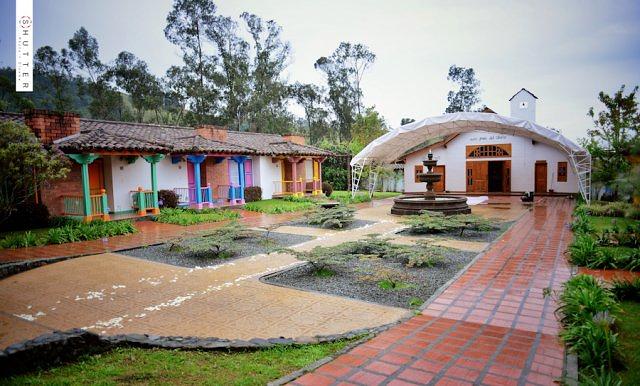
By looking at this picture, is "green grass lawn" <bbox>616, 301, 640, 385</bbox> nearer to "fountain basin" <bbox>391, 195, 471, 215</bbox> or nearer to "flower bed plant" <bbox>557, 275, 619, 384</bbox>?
"flower bed plant" <bbox>557, 275, 619, 384</bbox>

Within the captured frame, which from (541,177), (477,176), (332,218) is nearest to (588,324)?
(332,218)

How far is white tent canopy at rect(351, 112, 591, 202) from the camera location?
18.2 m

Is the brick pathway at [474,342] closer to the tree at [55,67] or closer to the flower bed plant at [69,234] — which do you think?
the flower bed plant at [69,234]

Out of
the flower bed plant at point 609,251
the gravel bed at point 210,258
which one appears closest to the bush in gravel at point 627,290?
the flower bed plant at point 609,251

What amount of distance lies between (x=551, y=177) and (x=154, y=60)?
1331 inches

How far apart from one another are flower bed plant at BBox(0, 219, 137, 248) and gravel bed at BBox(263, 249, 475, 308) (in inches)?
290

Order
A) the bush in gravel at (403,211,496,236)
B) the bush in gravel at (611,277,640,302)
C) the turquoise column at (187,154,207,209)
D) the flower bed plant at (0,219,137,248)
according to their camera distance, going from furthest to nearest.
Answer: the turquoise column at (187,154,207,209) < the flower bed plant at (0,219,137,248) < the bush in gravel at (403,211,496,236) < the bush in gravel at (611,277,640,302)

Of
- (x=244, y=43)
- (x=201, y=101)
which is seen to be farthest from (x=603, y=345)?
(x=244, y=43)

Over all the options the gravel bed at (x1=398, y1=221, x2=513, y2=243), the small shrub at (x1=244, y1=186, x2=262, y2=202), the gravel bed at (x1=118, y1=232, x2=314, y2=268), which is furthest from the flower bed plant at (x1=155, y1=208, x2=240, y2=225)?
the gravel bed at (x1=398, y1=221, x2=513, y2=243)

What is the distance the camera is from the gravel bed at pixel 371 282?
19.4 feet

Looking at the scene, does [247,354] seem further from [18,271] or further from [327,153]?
[327,153]

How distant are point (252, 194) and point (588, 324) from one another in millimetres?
19640

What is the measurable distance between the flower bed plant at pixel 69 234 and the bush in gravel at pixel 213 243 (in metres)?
3.49

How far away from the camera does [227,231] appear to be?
9625 millimetres
